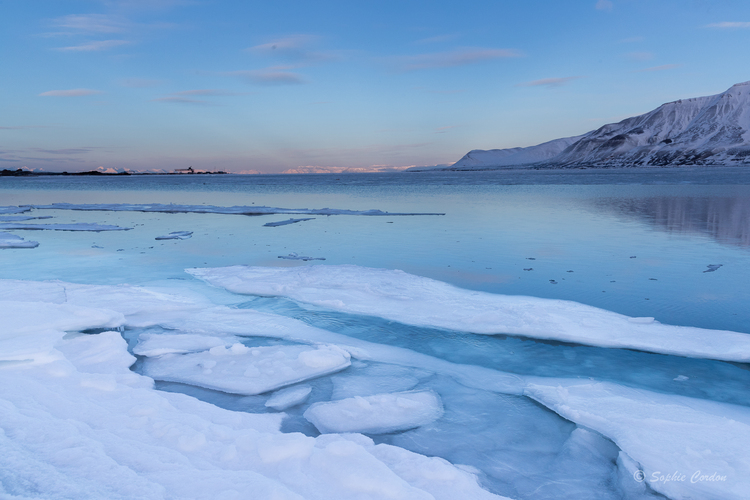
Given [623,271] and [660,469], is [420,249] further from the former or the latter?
[660,469]

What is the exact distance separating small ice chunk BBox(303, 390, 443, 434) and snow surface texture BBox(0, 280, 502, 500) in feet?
0.82

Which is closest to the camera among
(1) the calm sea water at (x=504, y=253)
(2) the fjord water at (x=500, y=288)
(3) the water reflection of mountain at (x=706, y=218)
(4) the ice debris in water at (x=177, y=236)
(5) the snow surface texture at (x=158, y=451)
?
(5) the snow surface texture at (x=158, y=451)

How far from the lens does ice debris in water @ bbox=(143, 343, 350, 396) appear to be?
13.0 ft

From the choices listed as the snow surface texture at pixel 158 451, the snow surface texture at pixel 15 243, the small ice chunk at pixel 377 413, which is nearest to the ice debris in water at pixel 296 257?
the snow surface texture at pixel 158 451

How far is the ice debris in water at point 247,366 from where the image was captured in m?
3.95

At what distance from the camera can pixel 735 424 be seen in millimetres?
3191

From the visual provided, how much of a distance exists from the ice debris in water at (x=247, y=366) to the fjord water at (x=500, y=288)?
11 cm

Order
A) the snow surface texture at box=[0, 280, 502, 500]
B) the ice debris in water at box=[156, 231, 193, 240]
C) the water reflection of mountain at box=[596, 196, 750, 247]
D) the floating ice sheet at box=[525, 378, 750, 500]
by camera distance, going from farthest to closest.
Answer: the ice debris in water at box=[156, 231, 193, 240]
the water reflection of mountain at box=[596, 196, 750, 247]
the floating ice sheet at box=[525, 378, 750, 500]
the snow surface texture at box=[0, 280, 502, 500]

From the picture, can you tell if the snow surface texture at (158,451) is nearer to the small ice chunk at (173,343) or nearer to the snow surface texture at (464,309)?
the small ice chunk at (173,343)

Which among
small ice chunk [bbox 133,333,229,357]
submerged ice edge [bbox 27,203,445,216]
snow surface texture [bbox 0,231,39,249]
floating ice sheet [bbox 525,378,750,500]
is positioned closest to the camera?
floating ice sheet [bbox 525,378,750,500]

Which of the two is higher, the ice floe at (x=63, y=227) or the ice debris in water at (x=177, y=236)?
the ice floe at (x=63, y=227)

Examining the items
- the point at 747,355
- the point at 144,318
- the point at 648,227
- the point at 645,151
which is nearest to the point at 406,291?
the point at 144,318

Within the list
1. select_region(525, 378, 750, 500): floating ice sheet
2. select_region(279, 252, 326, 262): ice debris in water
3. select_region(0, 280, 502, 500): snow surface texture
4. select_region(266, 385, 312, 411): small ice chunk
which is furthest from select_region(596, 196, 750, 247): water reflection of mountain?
select_region(0, 280, 502, 500): snow surface texture

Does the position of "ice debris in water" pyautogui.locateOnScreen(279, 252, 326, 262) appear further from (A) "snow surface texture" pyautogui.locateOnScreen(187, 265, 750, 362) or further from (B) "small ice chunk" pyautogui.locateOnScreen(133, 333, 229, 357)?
(B) "small ice chunk" pyautogui.locateOnScreen(133, 333, 229, 357)
